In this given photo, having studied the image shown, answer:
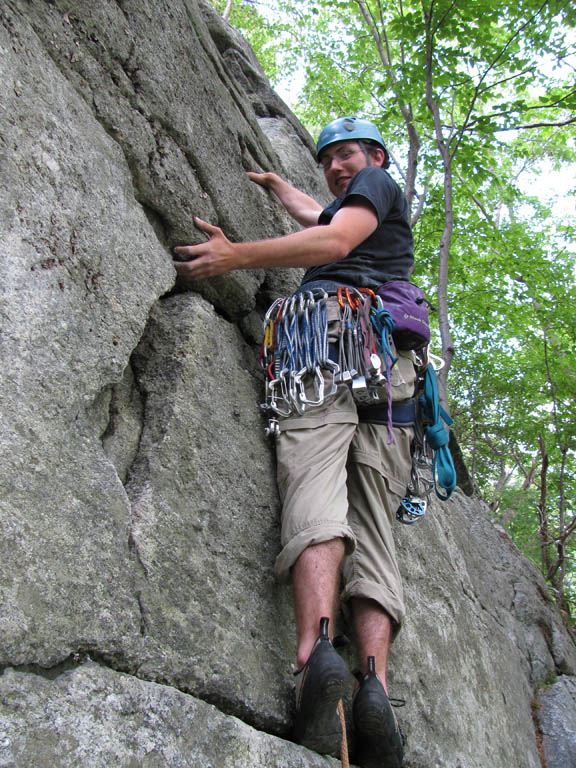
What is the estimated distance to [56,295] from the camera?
7.14 ft

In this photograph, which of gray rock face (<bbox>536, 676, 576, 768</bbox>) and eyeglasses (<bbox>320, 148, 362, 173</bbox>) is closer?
→ eyeglasses (<bbox>320, 148, 362, 173</bbox>)

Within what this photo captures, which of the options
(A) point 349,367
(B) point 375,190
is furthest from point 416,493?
(B) point 375,190

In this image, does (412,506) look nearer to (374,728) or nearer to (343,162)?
(374,728)

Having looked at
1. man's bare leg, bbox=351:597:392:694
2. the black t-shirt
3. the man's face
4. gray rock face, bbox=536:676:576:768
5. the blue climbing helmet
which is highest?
the blue climbing helmet

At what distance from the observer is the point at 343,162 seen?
12.6ft

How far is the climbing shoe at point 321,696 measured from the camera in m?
2.11

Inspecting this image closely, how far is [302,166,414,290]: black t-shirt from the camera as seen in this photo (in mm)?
3205

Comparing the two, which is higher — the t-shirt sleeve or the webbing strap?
the t-shirt sleeve

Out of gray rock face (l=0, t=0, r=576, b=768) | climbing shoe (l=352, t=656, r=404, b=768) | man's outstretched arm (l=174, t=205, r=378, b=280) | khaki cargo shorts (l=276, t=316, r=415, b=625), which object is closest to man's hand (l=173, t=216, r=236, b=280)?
man's outstretched arm (l=174, t=205, r=378, b=280)

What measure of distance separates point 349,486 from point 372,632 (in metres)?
0.67

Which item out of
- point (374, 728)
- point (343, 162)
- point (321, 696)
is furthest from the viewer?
point (343, 162)

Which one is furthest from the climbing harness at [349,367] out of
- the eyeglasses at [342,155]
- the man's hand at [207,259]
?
the eyeglasses at [342,155]

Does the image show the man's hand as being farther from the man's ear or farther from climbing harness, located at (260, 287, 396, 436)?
the man's ear

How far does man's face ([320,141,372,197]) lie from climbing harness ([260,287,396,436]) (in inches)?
39.9
